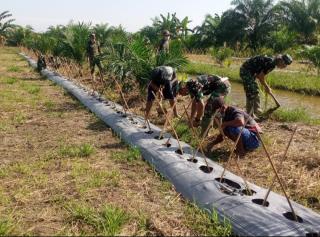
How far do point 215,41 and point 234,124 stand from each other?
76.3 feet

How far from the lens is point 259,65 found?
633 centimetres

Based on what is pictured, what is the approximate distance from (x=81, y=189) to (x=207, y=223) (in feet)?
4.09

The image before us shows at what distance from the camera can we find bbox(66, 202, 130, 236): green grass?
309 cm

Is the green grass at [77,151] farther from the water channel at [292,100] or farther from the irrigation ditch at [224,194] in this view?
the water channel at [292,100]

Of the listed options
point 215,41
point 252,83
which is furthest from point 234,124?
point 215,41

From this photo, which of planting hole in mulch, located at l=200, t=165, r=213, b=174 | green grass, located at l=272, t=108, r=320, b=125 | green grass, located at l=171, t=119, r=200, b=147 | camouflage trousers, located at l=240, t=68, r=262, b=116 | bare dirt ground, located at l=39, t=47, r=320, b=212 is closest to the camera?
bare dirt ground, located at l=39, t=47, r=320, b=212

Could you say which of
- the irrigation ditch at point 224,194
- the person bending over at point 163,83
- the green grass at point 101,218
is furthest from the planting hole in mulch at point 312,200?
the person bending over at point 163,83

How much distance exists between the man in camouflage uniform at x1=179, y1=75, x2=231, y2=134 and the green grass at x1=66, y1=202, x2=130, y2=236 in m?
2.24

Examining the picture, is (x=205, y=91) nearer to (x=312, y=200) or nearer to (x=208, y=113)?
(x=208, y=113)

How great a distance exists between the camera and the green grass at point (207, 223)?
122 inches

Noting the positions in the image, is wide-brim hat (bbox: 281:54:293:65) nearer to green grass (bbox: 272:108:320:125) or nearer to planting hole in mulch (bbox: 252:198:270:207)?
green grass (bbox: 272:108:320:125)

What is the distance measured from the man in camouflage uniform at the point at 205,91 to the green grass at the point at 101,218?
2245 millimetres

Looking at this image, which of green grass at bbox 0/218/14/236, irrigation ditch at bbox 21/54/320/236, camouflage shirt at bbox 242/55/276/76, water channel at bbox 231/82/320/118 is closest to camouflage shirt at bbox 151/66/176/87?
irrigation ditch at bbox 21/54/320/236

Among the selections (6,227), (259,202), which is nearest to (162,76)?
(259,202)
